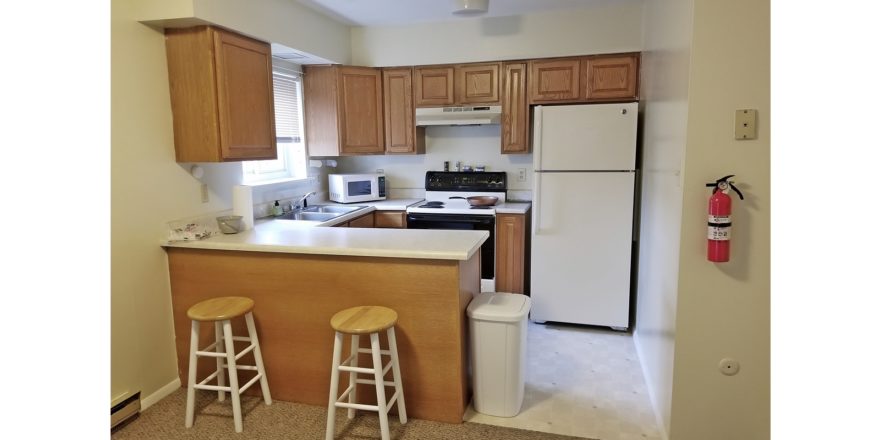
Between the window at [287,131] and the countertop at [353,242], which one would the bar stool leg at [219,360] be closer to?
the countertop at [353,242]

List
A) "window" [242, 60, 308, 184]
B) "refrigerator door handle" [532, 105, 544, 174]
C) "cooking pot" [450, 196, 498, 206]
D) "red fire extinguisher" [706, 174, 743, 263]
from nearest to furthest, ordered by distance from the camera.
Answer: "red fire extinguisher" [706, 174, 743, 263]
"refrigerator door handle" [532, 105, 544, 174]
"window" [242, 60, 308, 184]
"cooking pot" [450, 196, 498, 206]

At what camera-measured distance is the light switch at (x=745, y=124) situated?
1.86 m

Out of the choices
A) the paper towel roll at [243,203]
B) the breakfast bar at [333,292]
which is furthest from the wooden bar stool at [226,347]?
the paper towel roll at [243,203]

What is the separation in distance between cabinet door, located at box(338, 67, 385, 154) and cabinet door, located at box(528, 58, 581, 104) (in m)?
A: 1.34

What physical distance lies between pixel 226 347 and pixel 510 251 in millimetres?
2284

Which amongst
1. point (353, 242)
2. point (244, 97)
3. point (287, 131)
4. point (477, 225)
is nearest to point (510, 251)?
point (477, 225)

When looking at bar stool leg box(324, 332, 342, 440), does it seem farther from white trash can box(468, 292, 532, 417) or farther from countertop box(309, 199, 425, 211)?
countertop box(309, 199, 425, 211)

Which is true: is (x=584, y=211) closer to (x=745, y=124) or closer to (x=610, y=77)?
(x=610, y=77)

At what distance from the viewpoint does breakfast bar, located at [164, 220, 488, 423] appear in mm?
2316

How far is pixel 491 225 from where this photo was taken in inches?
153

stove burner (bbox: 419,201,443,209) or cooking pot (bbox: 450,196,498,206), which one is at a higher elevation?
cooking pot (bbox: 450,196,498,206)

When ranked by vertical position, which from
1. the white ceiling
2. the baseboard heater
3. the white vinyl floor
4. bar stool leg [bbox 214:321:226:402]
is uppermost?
the white ceiling

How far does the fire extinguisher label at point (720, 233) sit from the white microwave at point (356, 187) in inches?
120

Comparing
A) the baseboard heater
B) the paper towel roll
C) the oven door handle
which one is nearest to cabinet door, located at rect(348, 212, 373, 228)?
the oven door handle
